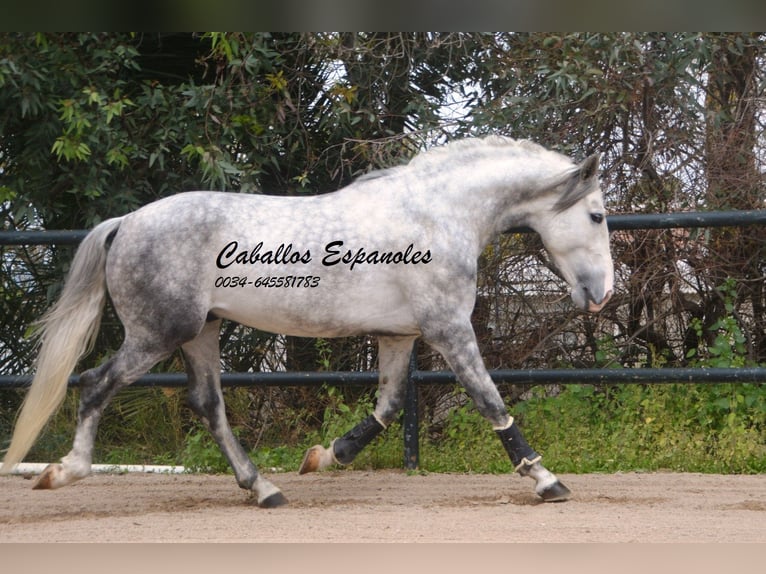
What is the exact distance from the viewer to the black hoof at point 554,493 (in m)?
3.96

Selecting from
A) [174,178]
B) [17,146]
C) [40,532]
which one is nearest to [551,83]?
[174,178]

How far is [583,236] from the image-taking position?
4062 mm

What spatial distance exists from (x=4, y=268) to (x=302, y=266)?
3.12 m

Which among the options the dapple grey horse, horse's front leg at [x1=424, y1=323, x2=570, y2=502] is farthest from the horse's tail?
horse's front leg at [x1=424, y1=323, x2=570, y2=502]

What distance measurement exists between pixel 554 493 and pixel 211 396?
4.90ft

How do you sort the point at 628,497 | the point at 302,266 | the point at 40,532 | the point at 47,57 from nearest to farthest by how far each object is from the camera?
the point at 40,532
the point at 302,266
the point at 628,497
the point at 47,57

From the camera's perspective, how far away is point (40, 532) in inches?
142

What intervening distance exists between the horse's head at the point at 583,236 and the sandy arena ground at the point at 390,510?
0.88 m

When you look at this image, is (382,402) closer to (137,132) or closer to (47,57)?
(137,132)

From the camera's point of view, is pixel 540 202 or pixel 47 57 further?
pixel 47 57

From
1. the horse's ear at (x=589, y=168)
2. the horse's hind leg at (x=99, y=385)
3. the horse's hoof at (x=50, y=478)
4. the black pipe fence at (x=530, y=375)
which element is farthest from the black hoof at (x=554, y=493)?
the horse's hoof at (x=50, y=478)

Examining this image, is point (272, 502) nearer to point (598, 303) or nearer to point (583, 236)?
point (598, 303)

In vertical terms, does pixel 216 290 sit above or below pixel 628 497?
above

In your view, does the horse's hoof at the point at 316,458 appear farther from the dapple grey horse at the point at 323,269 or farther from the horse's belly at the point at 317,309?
the horse's belly at the point at 317,309
